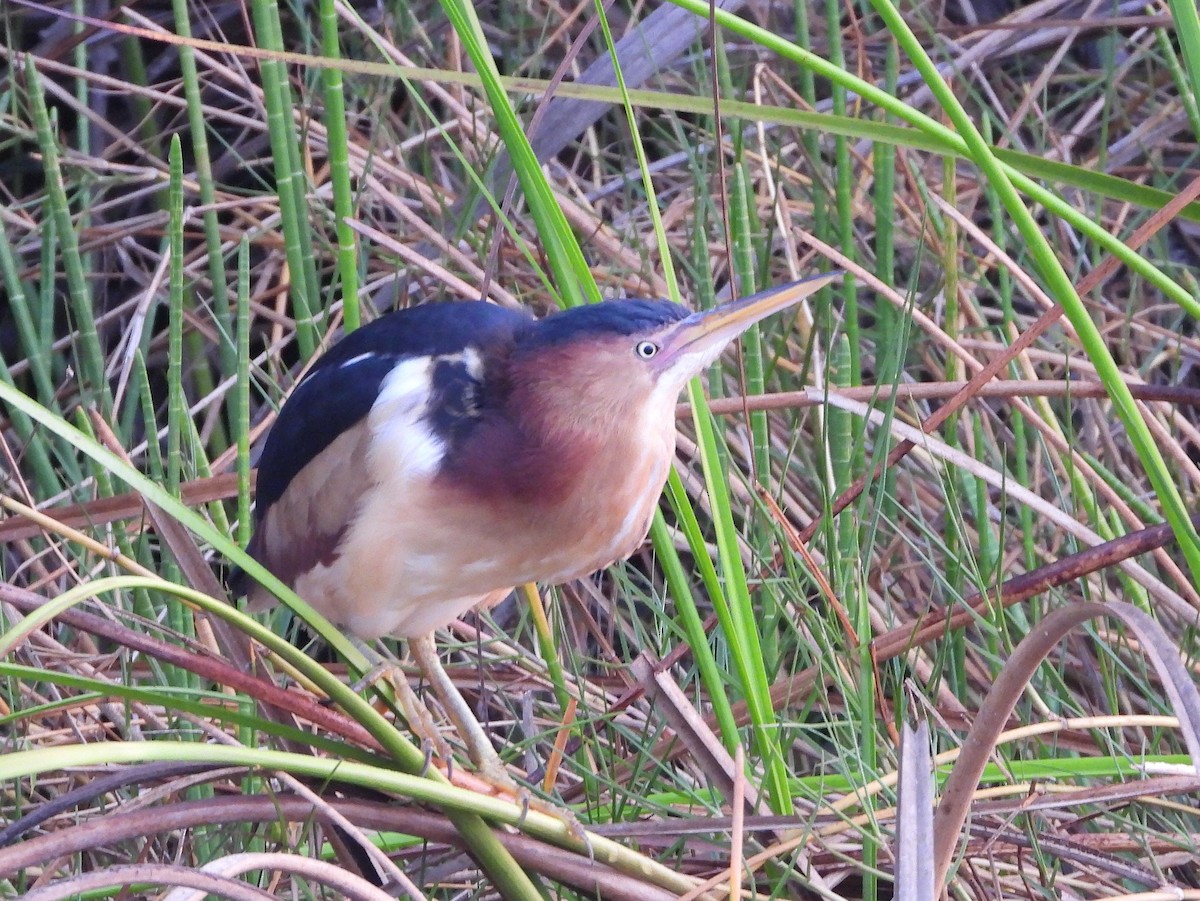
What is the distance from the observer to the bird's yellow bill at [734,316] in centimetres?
120

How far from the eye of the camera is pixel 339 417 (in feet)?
4.68

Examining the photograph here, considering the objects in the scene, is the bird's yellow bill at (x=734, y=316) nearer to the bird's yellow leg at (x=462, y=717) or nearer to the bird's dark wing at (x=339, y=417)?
the bird's dark wing at (x=339, y=417)

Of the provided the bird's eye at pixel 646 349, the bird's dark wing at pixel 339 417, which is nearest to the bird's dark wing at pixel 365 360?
the bird's dark wing at pixel 339 417

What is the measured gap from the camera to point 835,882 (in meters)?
1.19

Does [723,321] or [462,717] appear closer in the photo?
[723,321]

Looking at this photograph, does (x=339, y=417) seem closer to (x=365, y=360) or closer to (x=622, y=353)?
(x=365, y=360)

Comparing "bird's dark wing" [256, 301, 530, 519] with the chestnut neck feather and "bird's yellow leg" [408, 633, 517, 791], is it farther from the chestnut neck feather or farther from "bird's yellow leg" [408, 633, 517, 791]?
"bird's yellow leg" [408, 633, 517, 791]

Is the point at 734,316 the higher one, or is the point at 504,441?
the point at 734,316

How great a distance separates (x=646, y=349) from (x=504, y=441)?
157 mm

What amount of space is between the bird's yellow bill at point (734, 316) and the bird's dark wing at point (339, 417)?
201 millimetres

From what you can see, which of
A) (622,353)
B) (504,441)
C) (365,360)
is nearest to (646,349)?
(622,353)

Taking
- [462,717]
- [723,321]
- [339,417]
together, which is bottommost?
[462,717]

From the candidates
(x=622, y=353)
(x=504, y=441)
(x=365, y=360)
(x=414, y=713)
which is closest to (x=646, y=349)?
(x=622, y=353)

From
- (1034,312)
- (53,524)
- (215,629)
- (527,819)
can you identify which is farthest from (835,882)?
(1034,312)
